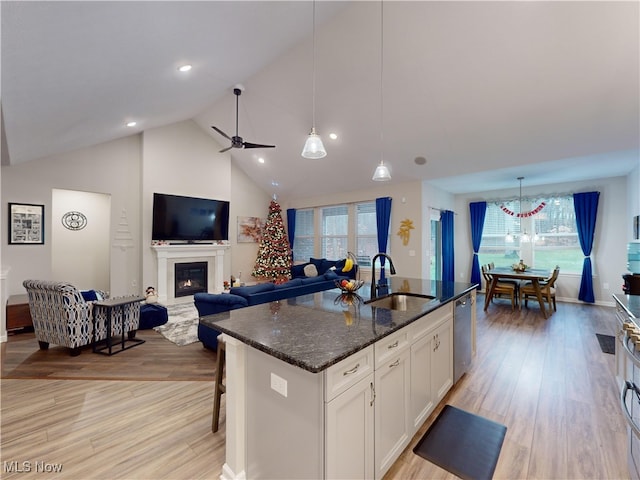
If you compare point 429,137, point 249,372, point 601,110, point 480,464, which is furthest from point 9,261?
point 601,110

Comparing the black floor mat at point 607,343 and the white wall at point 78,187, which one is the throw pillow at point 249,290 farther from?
the black floor mat at point 607,343

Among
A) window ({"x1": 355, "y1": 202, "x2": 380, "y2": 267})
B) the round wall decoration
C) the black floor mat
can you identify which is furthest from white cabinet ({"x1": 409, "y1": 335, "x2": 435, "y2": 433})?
the round wall decoration

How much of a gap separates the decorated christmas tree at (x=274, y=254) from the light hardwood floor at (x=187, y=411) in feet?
14.0

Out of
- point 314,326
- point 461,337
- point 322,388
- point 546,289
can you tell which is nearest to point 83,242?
point 314,326

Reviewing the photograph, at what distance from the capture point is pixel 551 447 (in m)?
2.00

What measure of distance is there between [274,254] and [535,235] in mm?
6774

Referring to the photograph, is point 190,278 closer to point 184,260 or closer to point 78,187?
point 184,260

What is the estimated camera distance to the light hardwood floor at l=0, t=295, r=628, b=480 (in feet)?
6.05

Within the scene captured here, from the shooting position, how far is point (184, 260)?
6809 millimetres

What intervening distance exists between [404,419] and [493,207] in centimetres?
734

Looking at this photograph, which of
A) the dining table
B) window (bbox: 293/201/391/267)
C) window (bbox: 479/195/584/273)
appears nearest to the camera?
the dining table

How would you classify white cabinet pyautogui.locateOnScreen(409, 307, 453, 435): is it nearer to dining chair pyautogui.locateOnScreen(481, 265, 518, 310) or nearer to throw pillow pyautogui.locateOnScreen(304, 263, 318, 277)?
dining chair pyautogui.locateOnScreen(481, 265, 518, 310)

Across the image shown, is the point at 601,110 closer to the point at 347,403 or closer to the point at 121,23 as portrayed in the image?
the point at 347,403

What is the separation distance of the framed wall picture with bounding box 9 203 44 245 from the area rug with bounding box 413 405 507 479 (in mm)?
6703
